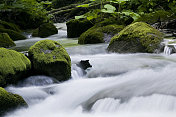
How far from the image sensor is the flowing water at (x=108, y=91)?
2779mm

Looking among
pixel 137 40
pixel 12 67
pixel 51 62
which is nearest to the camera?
pixel 12 67

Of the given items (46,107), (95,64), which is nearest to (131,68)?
(95,64)

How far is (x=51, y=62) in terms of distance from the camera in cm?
379

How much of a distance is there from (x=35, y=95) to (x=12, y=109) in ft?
1.86

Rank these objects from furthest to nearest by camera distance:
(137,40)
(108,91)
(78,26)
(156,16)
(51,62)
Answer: (78,26) < (156,16) < (137,40) < (51,62) < (108,91)

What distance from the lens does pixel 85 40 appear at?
7137 millimetres

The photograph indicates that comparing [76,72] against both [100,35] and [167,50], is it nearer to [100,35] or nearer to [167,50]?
[167,50]

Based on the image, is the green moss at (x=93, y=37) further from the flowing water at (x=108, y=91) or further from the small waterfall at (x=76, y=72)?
the small waterfall at (x=76, y=72)

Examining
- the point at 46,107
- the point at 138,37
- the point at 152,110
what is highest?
the point at 138,37

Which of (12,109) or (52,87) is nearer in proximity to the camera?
(12,109)

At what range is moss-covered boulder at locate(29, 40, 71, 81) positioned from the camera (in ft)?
12.5

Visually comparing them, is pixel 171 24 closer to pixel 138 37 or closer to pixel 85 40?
pixel 138 37

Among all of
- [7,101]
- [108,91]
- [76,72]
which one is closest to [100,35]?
[76,72]

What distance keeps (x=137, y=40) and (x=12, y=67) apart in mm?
3093
